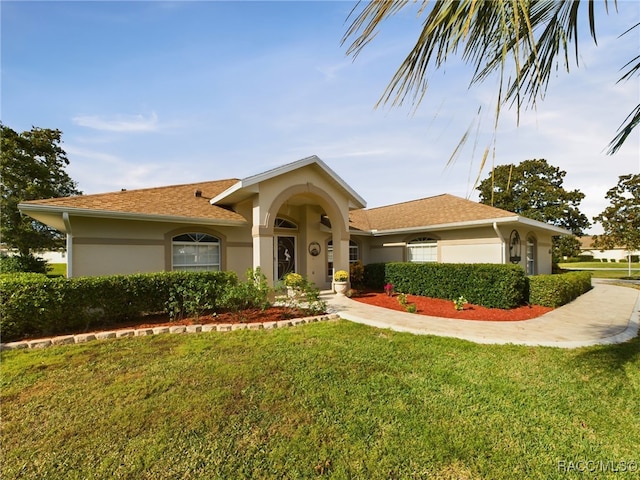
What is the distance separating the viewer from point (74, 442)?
10.1 feet

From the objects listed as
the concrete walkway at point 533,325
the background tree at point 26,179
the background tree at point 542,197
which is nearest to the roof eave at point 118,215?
the concrete walkway at point 533,325

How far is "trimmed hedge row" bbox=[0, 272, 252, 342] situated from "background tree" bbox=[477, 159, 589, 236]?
104ft

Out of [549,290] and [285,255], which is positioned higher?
[285,255]

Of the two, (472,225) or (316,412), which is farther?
(472,225)

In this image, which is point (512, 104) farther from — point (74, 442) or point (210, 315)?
point (210, 315)

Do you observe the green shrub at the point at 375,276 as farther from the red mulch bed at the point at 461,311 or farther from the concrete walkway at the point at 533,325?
the concrete walkway at the point at 533,325

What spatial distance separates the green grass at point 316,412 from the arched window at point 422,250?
9.84 metres

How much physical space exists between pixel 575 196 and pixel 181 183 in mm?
40359

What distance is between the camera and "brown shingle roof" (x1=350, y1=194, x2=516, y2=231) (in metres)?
14.1

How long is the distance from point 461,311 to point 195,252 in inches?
414

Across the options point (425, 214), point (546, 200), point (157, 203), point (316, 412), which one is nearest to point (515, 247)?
point (425, 214)

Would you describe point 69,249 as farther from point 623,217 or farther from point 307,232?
point 623,217

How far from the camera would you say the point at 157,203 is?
36.2 ft

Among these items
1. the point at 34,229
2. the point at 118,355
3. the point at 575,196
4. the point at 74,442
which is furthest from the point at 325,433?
the point at 575,196
